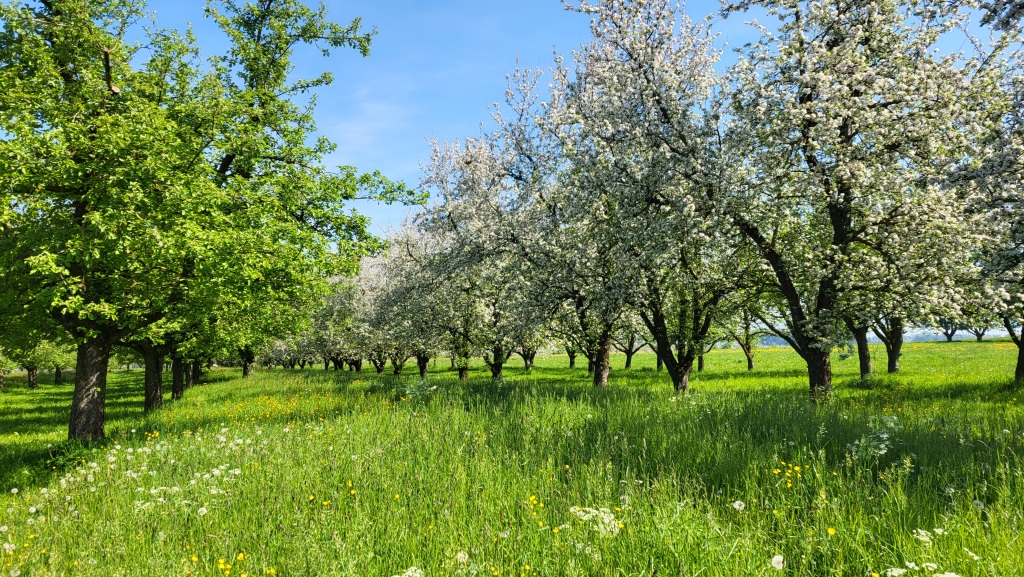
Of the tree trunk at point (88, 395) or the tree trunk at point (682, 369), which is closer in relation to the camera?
the tree trunk at point (88, 395)

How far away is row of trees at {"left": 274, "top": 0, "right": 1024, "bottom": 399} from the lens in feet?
34.3

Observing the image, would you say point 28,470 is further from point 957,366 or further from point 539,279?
point 957,366

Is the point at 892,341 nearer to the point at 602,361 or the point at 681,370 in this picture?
the point at 681,370

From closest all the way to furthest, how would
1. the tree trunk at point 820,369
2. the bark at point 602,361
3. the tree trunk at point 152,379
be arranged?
the tree trunk at point 820,369 → the bark at point 602,361 → the tree trunk at point 152,379

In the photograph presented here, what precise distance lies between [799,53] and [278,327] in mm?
19839

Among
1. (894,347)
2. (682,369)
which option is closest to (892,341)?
(894,347)

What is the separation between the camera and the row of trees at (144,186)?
9.91m

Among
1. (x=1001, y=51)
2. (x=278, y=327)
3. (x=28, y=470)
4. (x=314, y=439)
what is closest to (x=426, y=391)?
(x=314, y=439)

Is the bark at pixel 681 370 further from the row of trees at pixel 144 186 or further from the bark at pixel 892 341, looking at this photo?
Result: the bark at pixel 892 341

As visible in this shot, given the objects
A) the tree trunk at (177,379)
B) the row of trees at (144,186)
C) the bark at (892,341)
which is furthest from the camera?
the tree trunk at (177,379)

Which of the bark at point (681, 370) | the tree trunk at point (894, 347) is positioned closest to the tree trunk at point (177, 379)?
the bark at point (681, 370)

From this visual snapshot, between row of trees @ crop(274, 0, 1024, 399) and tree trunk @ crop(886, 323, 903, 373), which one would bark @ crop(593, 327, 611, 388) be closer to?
row of trees @ crop(274, 0, 1024, 399)

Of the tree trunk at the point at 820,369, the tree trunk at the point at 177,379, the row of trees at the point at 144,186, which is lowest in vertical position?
the tree trunk at the point at 177,379

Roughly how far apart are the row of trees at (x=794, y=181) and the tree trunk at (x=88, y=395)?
11959 millimetres
